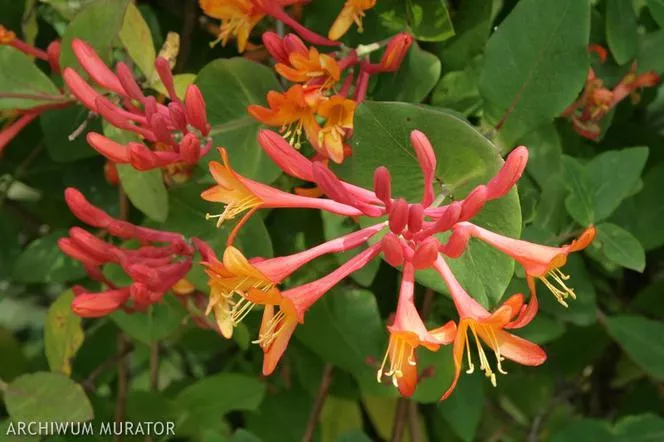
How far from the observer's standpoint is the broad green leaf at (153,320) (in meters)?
0.89

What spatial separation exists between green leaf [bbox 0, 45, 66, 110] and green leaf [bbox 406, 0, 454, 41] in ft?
1.16

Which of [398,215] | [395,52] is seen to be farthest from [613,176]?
[398,215]

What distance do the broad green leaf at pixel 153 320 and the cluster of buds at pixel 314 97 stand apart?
27 centimetres

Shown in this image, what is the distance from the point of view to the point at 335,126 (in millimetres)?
708

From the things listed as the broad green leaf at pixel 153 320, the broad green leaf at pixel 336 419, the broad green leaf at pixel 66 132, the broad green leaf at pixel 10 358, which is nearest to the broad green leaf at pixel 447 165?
the broad green leaf at pixel 153 320

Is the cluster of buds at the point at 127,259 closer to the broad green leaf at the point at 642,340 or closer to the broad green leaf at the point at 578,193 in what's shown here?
the broad green leaf at the point at 578,193

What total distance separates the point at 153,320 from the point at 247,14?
34cm

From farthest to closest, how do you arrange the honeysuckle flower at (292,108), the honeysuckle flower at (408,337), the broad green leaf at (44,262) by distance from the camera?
the broad green leaf at (44,262) → the honeysuckle flower at (292,108) → the honeysuckle flower at (408,337)

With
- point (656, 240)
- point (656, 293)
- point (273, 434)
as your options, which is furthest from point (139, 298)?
point (656, 293)

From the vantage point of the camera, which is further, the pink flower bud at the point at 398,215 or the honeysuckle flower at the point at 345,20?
the honeysuckle flower at the point at 345,20

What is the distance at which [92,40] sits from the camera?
2.63 ft

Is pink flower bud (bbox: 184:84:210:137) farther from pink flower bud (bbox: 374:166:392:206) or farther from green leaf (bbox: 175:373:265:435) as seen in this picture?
green leaf (bbox: 175:373:265:435)

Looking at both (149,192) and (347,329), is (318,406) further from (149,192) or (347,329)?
(149,192)

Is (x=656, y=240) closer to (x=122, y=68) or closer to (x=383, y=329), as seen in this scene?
(x=383, y=329)
